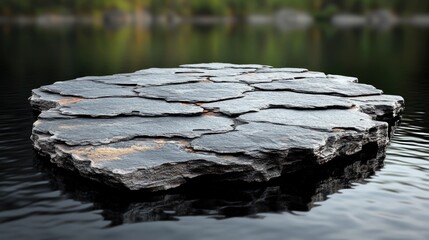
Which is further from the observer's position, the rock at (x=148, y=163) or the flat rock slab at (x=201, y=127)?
the flat rock slab at (x=201, y=127)

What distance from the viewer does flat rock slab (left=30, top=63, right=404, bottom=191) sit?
22.6ft

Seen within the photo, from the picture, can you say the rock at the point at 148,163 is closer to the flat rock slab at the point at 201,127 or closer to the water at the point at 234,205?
the flat rock slab at the point at 201,127

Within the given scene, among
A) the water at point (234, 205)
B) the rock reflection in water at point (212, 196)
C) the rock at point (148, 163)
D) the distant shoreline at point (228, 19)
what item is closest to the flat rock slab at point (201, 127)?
the rock at point (148, 163)

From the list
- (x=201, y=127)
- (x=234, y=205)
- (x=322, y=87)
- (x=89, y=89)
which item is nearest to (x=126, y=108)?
(x=201, y=127)

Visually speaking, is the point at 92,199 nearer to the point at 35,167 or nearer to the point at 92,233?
the point at 92,233

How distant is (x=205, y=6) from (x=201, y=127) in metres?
91.9

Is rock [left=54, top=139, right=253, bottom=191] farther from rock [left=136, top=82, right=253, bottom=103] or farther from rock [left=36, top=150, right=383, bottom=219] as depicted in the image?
rock [left=136, top=82, right=253, bottom=103]

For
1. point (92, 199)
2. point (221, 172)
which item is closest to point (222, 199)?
point (221, 172)

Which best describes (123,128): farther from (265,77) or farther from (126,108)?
(265,77)

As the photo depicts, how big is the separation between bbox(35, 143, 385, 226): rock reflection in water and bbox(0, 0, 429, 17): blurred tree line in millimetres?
77526

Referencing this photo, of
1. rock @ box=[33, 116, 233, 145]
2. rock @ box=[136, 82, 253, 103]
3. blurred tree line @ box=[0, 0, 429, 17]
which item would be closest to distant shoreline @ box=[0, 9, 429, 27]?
blurred tree line @ box=[0, 0, 429, 17]

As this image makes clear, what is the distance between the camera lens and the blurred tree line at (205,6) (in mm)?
82287

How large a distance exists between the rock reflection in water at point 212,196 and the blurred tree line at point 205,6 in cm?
7753

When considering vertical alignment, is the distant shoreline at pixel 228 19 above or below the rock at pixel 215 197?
below
